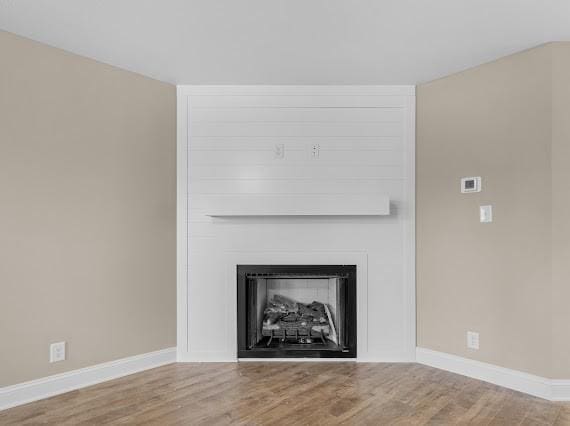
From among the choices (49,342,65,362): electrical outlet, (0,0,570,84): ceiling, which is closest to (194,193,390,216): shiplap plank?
(0,0,570,84): ceiling

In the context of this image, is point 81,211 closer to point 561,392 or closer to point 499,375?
point 499,375

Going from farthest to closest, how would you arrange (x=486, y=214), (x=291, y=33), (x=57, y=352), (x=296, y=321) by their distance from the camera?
(x=296, y=321)
(x=486, y=214)
(x=57, y=352)
(x=291, y=33)

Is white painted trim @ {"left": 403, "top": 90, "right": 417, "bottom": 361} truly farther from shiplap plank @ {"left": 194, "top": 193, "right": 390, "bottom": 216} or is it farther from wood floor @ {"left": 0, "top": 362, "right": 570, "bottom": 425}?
wood floor @ {"left": 0, "top": 362, "right": 570, "bottom": 425}

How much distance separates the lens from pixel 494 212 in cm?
262

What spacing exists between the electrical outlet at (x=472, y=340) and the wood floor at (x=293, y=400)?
0.24 metres

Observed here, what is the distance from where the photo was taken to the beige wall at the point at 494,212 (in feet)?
7.92

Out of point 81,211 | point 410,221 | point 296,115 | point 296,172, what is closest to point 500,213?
point 410,221

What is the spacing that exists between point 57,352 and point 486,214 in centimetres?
310

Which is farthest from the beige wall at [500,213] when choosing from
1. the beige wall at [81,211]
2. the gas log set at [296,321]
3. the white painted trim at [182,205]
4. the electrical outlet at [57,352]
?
the electrical outlet at [57,352]

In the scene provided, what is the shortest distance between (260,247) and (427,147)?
159 cm

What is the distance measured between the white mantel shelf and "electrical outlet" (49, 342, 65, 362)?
133 cm

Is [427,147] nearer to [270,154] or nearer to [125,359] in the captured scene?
[270,154]

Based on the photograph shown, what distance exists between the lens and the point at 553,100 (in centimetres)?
238

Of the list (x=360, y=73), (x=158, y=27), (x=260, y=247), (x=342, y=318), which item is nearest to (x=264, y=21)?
(x=158, y=27)
